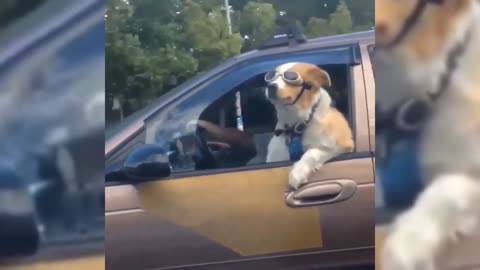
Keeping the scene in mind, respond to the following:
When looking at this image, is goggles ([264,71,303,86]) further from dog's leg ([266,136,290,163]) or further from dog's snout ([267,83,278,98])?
dog's leg ([266,136,290,163])

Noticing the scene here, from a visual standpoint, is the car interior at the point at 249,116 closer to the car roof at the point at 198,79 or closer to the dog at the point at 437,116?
the car roof at the point at 198,79

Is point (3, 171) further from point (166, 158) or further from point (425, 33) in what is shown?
point (425, 33)

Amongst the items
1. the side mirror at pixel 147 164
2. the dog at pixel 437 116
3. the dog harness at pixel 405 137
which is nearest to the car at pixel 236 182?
the side mirror at pixel 147 164

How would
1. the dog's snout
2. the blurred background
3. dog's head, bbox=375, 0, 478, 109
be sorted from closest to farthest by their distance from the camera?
the blurred background
the dog's snout
dog's head, bbox=375, 0, 478, 109

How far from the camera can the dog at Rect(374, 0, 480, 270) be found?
404 centimetres

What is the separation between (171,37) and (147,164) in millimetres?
574

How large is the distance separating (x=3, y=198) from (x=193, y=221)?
85 centimetres

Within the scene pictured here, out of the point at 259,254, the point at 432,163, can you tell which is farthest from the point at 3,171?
the point at 432,163

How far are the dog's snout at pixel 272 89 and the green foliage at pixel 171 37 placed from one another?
19 cm

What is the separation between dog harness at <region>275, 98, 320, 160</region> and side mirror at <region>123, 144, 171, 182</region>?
562 mm

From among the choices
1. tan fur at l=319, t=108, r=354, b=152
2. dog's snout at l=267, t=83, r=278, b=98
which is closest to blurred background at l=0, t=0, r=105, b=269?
dog's snout at l=267, t=83, r=278, b=98

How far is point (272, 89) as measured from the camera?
3.82 meters

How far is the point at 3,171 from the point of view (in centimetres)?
371

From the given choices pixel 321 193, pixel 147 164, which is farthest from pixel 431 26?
pixel 147 164
